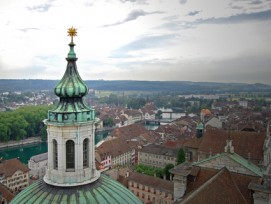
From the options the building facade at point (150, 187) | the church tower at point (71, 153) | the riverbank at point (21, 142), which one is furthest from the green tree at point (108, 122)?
the church tower at point (71, 153)

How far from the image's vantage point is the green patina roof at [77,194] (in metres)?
9.04

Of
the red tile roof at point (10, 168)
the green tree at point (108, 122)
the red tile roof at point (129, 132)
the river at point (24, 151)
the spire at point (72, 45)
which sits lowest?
the river at point (24, 151)

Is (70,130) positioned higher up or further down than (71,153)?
higher up

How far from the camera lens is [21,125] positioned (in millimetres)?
80688

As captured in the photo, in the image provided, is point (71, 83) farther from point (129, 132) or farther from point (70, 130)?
point (129, 132)

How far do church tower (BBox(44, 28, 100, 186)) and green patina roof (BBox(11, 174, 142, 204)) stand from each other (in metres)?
0.20

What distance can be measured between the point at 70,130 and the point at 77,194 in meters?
1.84

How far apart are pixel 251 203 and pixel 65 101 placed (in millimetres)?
12424

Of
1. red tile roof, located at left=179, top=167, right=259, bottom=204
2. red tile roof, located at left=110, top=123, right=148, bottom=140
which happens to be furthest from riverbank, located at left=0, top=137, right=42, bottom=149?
red tile roof, located at left=179, top=167, right=259, bottom=204

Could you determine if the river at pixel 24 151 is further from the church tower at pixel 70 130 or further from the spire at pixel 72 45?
the spire at pixel 72 45

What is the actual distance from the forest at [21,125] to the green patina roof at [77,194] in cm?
7010

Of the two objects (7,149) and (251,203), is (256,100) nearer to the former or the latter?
(7,149)

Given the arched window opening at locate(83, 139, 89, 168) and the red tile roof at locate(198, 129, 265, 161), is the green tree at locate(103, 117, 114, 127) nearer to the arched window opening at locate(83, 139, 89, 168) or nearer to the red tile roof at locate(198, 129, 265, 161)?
the red tile roof at locate(198, 129, 265, 161)

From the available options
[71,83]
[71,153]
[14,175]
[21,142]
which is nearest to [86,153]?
[71,153]
